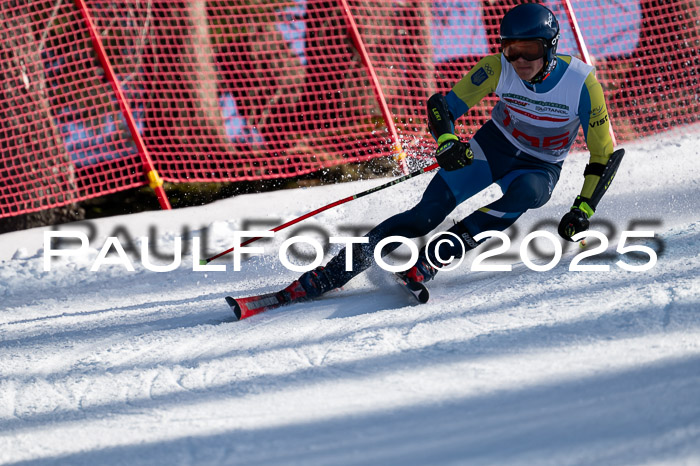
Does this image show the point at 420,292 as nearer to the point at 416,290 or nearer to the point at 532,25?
the point at 416,290

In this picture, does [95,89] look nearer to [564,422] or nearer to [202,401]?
[202,401]

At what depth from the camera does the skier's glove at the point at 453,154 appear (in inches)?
136

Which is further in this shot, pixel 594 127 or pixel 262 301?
pixel 262 301

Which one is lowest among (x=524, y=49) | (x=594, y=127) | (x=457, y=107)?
(x=594, y=127)

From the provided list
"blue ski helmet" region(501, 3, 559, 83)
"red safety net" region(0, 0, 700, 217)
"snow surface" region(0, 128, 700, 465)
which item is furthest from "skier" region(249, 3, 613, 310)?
"red safety net" region(0, 0, 700, 217)

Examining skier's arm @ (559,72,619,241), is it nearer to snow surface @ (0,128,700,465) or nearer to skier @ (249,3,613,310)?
skier @ (249,3,613,310)

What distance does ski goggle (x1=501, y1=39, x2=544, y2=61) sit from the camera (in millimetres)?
3285

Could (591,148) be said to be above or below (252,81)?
below

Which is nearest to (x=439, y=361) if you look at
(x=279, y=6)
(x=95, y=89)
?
(x=95, y=89)

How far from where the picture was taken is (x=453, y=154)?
11.4 feet

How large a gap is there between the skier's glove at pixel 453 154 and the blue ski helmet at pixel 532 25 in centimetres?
53

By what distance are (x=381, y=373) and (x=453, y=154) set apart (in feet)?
4.37

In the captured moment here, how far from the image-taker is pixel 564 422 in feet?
6.65

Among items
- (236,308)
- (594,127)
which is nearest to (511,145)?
(594,127)
